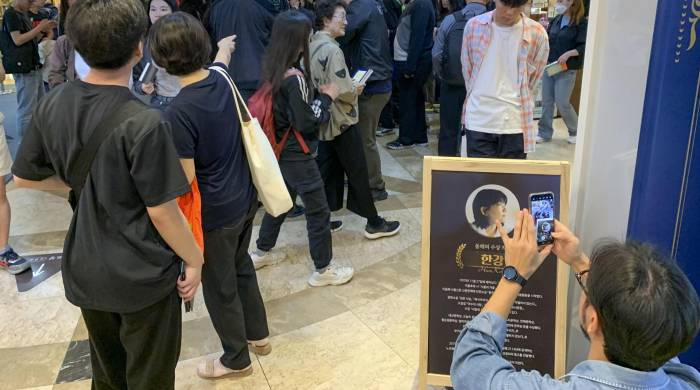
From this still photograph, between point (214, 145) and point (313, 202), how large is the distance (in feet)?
3.72

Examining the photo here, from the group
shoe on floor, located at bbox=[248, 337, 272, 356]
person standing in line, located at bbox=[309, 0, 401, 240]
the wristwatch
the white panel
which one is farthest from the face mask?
the wristwatch

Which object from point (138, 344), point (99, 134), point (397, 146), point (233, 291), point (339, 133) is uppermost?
point (99, 134)

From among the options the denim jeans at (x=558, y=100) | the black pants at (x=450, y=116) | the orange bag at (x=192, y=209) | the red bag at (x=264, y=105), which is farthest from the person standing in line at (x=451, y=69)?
the orange bag at (x=192, y=209)

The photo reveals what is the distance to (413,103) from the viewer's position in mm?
5828

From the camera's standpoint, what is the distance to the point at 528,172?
193 cm

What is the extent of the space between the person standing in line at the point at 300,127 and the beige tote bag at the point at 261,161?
0.58 metres

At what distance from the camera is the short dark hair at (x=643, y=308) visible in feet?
3.63

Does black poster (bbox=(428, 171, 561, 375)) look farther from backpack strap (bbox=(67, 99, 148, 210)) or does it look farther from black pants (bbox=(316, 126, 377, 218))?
black pants (bbox=(316, 126, 377, 218))

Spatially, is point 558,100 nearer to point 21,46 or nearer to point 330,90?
point 330,90

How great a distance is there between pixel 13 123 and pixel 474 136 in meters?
6.34

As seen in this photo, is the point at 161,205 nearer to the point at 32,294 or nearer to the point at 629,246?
the point at 629,246

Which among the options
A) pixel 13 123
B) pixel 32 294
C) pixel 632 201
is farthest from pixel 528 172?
pixel 13 123

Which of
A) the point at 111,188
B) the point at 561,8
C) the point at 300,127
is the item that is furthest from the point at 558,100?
the point at 111,188

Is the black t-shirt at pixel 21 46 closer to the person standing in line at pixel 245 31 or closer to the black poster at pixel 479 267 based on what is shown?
the person standing in line at pixel 245 31
